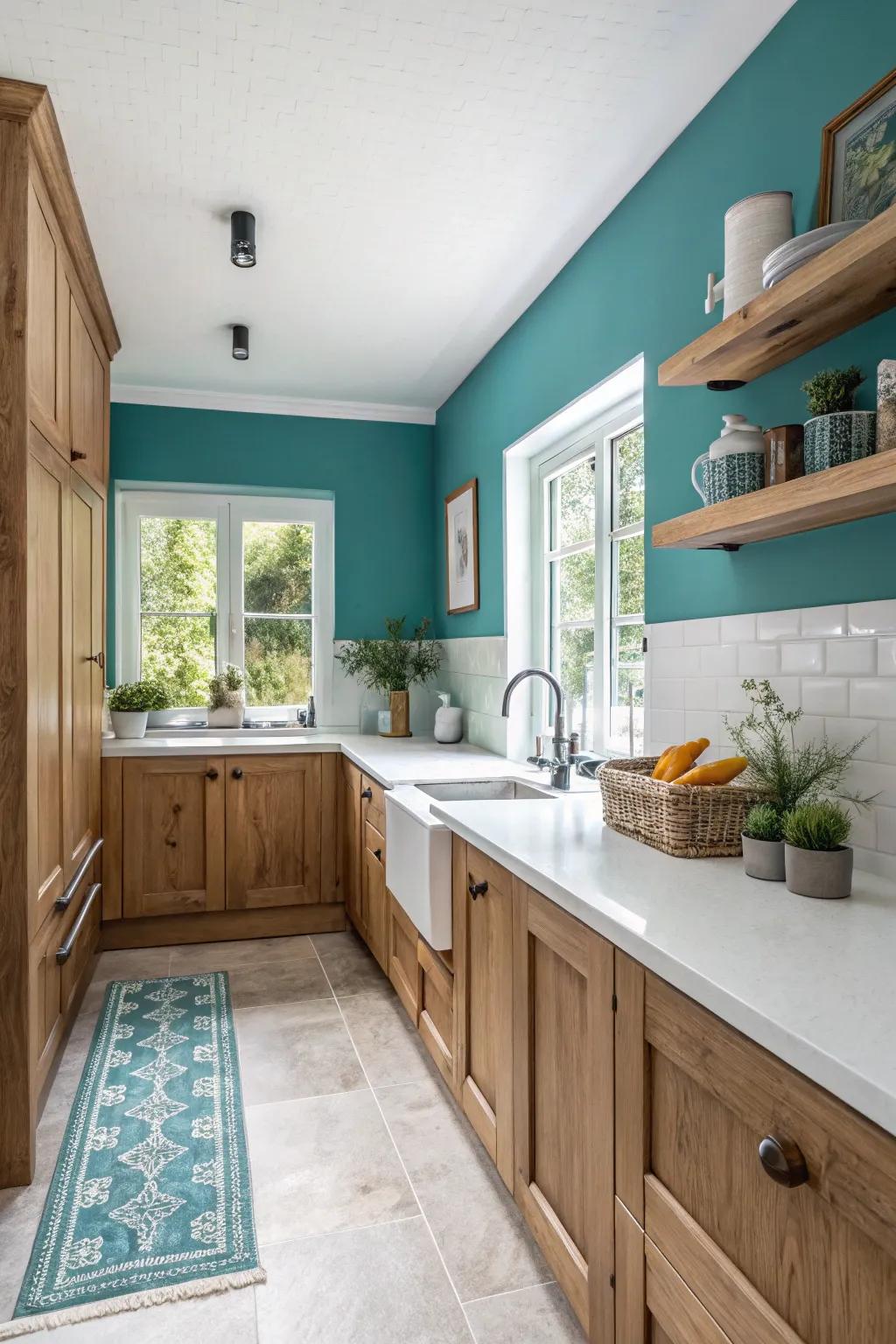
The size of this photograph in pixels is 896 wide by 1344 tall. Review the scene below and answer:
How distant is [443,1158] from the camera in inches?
84.3

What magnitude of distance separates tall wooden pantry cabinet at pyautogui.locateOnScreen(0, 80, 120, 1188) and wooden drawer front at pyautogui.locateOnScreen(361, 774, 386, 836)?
Result: 3.27 ft

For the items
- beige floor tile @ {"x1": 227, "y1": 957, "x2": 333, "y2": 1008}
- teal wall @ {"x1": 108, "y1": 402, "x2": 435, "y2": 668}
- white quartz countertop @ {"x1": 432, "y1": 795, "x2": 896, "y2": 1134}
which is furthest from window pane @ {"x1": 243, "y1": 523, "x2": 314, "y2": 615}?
white quartz countertop @ {"x1": 432, "y1": 795, "x2": 896, "y2": 1134}

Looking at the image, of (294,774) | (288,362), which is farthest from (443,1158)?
(288,362)

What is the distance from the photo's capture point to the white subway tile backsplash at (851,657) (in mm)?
1554

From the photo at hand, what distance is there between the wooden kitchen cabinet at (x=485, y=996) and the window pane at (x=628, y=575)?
1074mm

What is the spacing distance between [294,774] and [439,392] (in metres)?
2.05

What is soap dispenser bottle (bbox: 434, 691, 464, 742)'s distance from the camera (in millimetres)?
4086

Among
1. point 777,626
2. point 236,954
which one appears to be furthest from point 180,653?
point 777,626

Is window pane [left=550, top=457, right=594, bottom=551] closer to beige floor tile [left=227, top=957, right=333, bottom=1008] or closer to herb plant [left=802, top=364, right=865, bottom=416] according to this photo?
herb plant [left=802, top=364, right=865, bottom=416]

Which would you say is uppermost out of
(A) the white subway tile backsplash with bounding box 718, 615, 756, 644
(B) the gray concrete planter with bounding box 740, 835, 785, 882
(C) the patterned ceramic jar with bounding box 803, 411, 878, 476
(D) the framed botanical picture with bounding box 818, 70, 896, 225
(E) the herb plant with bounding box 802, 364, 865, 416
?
(D) the framed botanical picture with bounding box 818, 70, 896, 225

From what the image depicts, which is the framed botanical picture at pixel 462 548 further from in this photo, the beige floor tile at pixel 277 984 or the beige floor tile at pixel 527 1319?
the beige floor tile at pixel 527 1319

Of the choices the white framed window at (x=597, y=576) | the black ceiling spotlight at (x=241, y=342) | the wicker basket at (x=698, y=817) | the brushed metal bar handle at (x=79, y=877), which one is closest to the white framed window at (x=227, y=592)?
the black ceiling spotlight at (x=241, y=342)

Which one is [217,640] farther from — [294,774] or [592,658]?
[592,658]

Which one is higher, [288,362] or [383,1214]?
[288,362]
